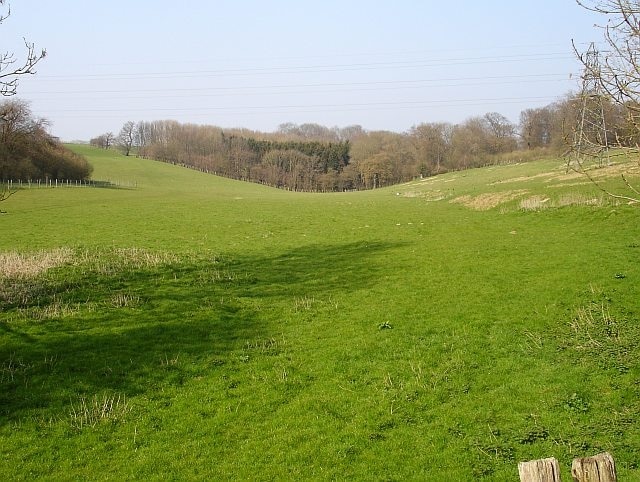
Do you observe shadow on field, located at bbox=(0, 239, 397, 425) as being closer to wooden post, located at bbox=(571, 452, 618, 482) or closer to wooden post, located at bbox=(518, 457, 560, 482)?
wooden post, located at bbox=(518, 457, 560, 482)

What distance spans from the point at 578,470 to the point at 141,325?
13.3 meters

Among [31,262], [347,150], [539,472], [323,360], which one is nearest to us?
[539,472]

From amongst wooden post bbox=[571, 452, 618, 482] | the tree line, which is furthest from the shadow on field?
the tree line

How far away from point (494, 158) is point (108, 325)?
105 metres

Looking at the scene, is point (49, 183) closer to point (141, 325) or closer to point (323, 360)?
point (141, 325)

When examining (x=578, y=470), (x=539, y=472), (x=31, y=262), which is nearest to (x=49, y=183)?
(x=31, y=262)

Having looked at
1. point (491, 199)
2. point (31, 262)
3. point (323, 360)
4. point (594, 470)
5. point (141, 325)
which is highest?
point (491, 199)

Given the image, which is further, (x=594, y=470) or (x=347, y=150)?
(x=347, y=150)

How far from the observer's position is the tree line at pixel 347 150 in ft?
390

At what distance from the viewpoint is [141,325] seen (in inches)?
580

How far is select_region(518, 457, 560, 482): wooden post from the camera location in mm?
3400

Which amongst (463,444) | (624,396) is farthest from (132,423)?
(624,396)

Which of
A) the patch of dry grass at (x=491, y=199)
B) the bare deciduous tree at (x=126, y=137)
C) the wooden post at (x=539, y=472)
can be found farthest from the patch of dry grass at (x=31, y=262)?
the bare deciduous tree at (x=126, y=137)

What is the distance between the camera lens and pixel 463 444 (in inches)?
332
